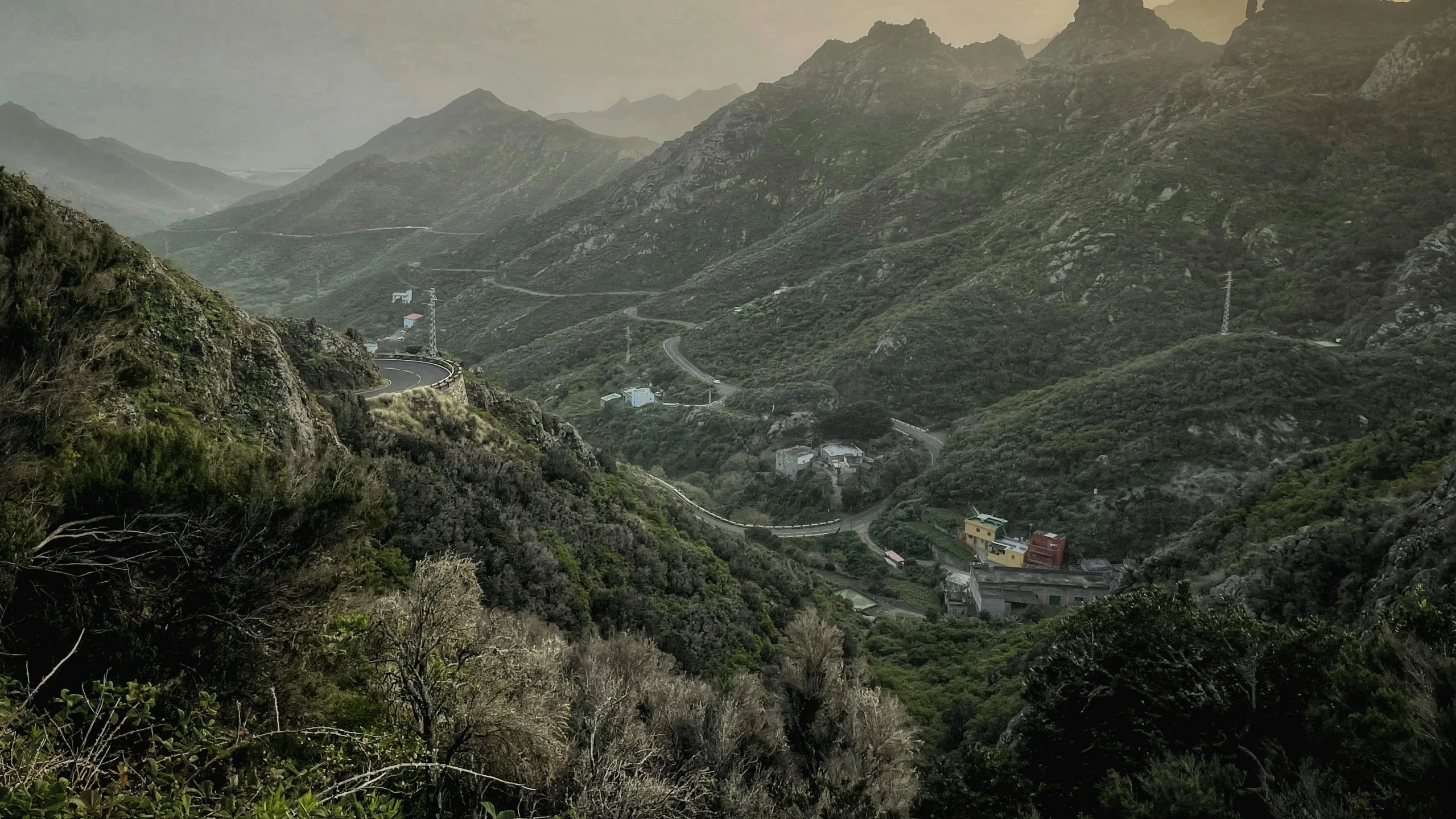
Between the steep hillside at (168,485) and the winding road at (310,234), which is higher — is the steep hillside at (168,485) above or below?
below

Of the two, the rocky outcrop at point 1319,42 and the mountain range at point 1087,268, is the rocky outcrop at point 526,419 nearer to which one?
the mountain range at point 1087,268

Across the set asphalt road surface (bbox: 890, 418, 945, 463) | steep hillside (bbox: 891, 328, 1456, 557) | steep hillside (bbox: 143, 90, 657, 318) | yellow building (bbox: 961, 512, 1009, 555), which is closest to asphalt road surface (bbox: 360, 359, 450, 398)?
yellow building (bbox: 961, 512, 1009, 555)

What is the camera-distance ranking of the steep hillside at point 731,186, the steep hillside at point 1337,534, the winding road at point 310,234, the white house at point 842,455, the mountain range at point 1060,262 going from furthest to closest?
1. the winding road at point 310,234
2. the steep hillside at point 731,186
3. the white house at point 842,455
4. the mountain range at point 1060,262
5. the steep hillside at point 1337,534

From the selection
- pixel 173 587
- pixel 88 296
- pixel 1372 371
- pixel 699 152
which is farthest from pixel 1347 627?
pixel 699 152

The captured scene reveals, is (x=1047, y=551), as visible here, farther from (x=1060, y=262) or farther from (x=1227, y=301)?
(x=1060, y=262)

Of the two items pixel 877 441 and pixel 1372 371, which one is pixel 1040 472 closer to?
pixel 877 441

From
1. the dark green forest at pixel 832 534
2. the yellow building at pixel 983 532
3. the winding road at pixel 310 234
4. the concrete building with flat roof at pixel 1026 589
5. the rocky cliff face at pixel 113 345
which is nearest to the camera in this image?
the dark green forest at pixel 832 534

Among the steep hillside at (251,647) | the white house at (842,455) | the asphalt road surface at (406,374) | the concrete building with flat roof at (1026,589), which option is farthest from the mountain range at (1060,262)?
the steep hillside at (251,647)
